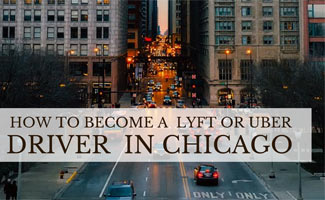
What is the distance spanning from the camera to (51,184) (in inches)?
1284

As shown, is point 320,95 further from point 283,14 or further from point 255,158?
point 283,14

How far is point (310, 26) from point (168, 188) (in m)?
73.6

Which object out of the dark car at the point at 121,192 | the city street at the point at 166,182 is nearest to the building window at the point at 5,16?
the city street at the point at 166,182

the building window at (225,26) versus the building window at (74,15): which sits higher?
the building window at (74,15)

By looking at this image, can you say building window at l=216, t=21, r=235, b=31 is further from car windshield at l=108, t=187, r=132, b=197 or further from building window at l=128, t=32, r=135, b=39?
car windshield at l=108, t=187, r=132, b=197

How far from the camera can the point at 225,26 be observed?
99812 millimetres

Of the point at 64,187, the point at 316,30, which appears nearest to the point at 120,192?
the point at 64,187

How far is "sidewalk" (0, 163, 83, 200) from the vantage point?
29.4m

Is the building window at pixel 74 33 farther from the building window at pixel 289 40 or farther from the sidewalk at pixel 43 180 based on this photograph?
the sidewalk at pixel 43 180

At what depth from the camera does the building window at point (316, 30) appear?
3735 inches

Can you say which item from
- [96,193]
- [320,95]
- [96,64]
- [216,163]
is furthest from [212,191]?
[96,64]

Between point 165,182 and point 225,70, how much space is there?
6790cm

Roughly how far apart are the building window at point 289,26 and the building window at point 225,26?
417 inches

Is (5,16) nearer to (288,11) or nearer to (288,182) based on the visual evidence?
(288,11)
